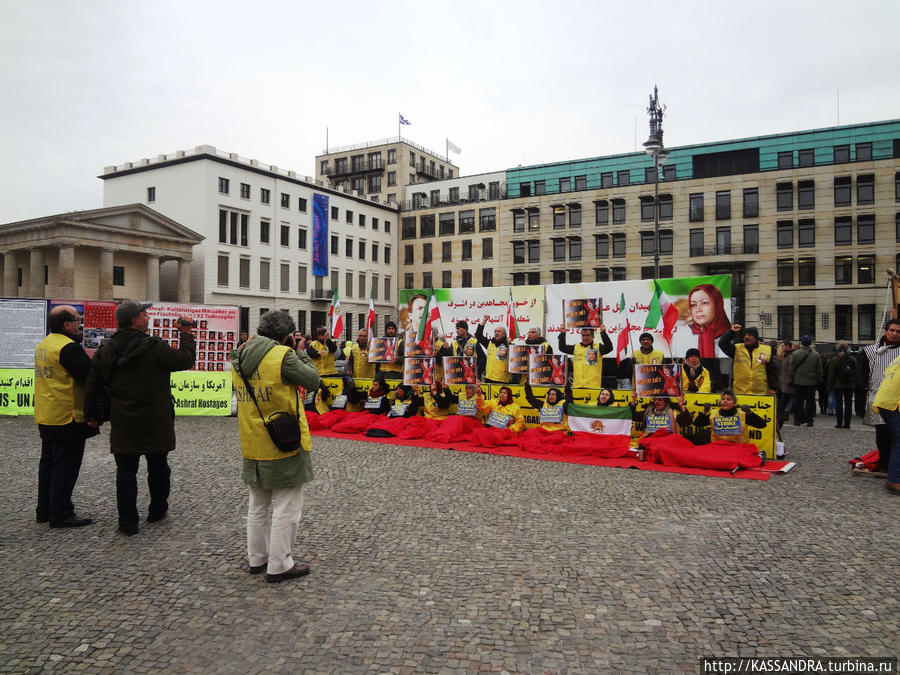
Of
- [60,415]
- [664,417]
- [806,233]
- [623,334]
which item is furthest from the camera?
[806,233]

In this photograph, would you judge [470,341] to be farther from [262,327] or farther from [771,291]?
[771,291]

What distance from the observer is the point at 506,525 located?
6.22 metres

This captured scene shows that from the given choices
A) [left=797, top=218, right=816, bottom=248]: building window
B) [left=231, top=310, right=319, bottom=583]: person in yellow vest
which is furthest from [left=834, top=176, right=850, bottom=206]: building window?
[left=231, top=310, right=319, bottom=583]: person in yellow vest

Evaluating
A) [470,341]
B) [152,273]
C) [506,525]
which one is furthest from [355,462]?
[152,273]

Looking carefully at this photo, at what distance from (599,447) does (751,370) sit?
11.5 ft

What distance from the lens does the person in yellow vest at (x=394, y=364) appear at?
14281 millimetres

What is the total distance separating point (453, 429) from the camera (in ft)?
37.9

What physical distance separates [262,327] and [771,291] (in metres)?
57.3

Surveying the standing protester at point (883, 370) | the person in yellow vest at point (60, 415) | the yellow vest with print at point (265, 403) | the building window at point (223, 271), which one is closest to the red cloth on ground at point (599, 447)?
the standing protester at point (883, 370)

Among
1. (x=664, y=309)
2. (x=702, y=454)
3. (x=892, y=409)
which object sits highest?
(x=664, y=309)

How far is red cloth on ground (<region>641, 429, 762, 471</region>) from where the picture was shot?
9.02 m

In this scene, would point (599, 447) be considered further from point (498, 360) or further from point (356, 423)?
point (356, 423)

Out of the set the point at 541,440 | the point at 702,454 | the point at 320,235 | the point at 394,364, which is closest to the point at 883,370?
the point at 702,454

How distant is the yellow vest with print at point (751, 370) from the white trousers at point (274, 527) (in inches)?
370
